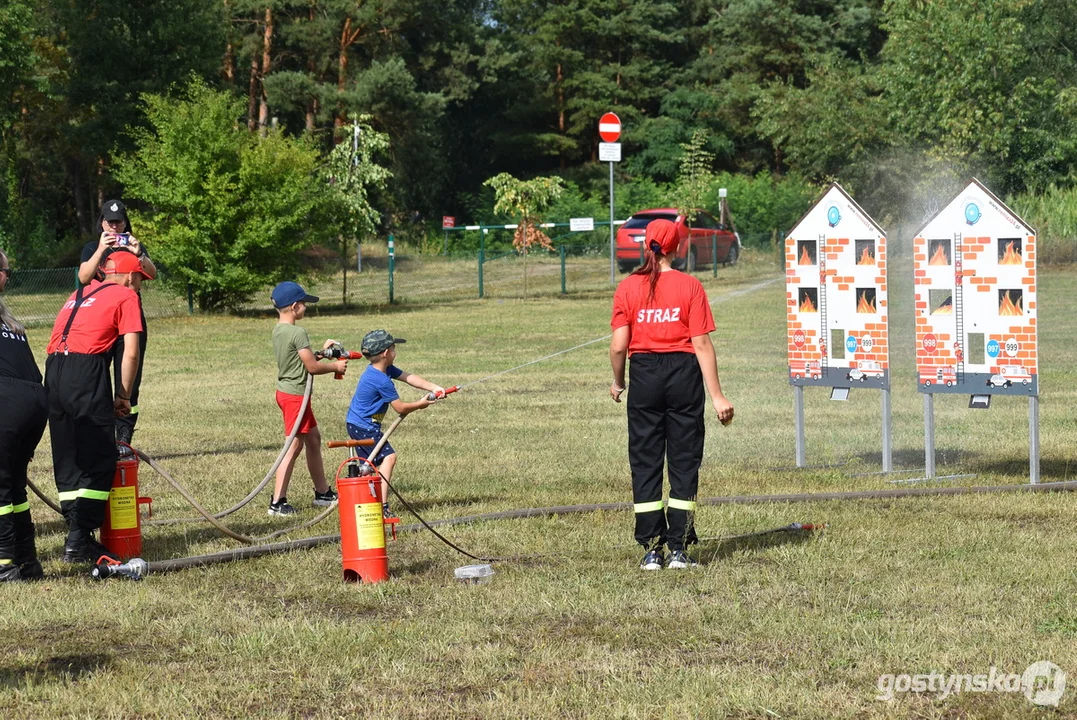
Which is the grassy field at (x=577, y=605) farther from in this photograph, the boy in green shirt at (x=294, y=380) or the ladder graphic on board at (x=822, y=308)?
the ladder graphic on board at (x=822, y=308)

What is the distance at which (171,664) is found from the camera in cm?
562

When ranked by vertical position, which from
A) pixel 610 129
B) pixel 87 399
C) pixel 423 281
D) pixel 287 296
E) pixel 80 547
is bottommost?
pixel 80 547

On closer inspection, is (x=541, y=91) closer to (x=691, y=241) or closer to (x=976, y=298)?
(x=691, y=241)

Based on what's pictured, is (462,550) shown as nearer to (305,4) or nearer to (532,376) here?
(532,376)

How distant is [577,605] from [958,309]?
484 centimetres

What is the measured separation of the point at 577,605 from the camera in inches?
253

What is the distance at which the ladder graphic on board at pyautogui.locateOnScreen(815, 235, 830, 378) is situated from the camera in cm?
1068

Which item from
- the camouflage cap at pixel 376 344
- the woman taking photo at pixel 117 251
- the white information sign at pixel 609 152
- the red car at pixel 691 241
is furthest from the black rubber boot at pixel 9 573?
the white information sign at pixel 609 152

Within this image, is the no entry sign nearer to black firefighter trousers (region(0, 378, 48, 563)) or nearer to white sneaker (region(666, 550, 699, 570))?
white sneaker (region(666, 550, 699, 570))

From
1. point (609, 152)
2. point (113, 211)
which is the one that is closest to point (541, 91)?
point (609, 152)

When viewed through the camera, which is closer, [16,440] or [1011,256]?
[16,440]

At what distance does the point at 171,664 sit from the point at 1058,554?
15.3ft

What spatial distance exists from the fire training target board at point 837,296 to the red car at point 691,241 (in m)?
24.0

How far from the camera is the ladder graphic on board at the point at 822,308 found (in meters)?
10.7
